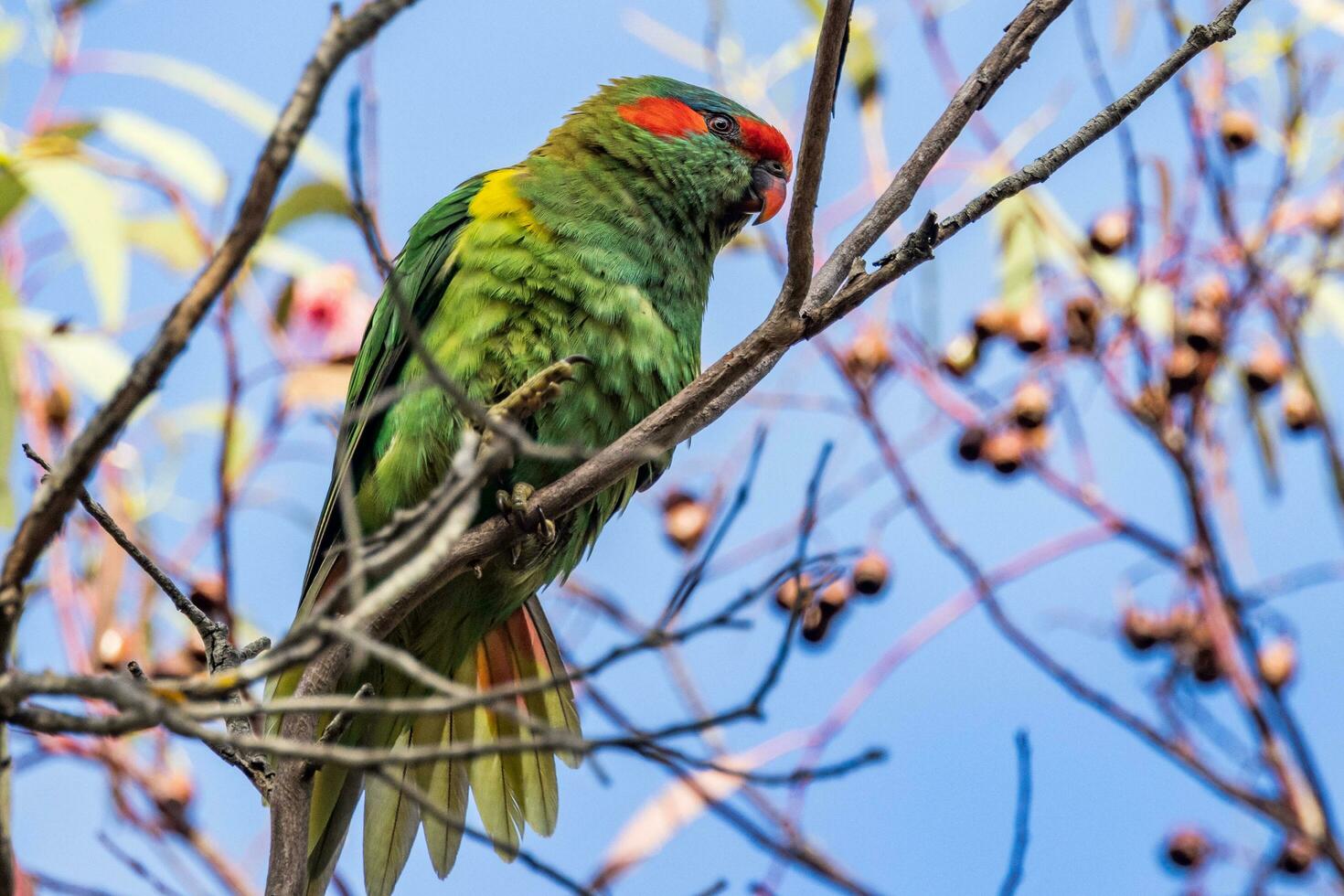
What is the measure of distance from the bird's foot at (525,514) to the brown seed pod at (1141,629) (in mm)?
1604

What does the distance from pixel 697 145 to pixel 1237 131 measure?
139cm

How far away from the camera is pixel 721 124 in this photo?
10.5 ft

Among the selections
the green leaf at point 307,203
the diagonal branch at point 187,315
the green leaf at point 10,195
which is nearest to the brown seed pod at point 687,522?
the green leaf at point 307,203

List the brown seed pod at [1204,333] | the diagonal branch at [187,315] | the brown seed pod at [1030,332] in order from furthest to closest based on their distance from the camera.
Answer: the brown seed pod at [1030,332] → the brown seed pod at [1204,333] → the diagonal branch at [187,315]

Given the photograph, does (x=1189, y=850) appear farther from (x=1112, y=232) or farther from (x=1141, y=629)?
(x=1112, y=232)

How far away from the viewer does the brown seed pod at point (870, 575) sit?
3.20m

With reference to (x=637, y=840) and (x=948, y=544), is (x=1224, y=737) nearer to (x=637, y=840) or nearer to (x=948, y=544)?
(x=948, y=544)

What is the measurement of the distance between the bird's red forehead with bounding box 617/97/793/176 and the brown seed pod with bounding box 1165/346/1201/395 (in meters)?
1.01

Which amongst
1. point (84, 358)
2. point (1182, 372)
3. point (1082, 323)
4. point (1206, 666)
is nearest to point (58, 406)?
point (84, 358)

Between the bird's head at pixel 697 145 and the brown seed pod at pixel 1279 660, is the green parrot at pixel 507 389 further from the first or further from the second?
the brown seed pod at pixel 1279 660

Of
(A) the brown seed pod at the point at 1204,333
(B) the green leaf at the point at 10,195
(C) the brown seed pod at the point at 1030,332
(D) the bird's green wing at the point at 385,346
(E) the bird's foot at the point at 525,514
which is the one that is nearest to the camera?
(E) the bird's foot at the point at 525,514

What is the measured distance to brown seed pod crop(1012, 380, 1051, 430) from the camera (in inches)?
124

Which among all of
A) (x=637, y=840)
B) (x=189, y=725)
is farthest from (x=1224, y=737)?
(x=189, y=725)

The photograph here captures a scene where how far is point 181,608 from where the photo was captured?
1808 millimetres
